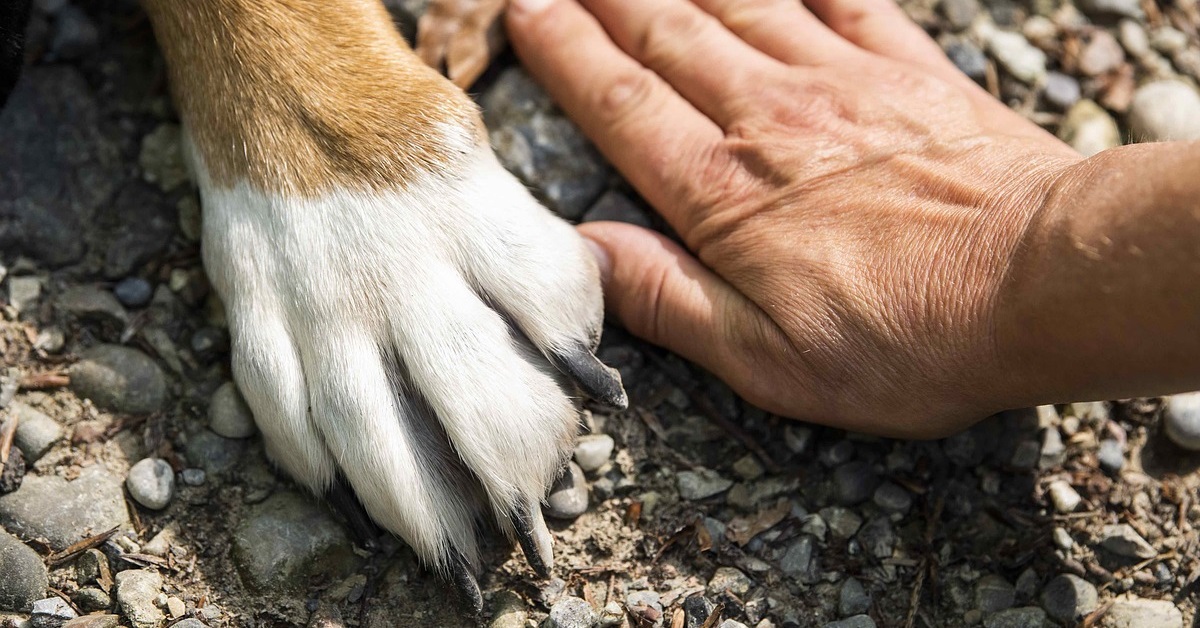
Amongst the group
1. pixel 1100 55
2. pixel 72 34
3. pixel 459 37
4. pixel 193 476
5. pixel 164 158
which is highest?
pixel 72 34

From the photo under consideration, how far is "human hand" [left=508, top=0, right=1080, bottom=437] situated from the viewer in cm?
172

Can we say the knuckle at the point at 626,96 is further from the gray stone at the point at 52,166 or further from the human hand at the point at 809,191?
the gray stone at the point at 52,166

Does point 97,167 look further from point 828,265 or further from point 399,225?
point 828,265

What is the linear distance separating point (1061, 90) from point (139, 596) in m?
2.48

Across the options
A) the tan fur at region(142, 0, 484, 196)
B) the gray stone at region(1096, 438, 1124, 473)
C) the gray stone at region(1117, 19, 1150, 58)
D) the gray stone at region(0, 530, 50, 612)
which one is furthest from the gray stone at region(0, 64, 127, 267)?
the gray stone at region(1117, 19, 1150, 58)

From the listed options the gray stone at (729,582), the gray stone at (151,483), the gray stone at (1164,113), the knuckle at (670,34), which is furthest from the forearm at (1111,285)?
the gray stone at (151,483)

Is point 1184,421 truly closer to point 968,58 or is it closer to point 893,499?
point 893,499

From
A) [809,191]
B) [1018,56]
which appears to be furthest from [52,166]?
[1018,56]

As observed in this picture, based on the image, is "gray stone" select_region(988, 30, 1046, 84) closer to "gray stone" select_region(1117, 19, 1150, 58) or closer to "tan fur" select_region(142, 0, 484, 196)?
"gray stone" select_region(1117, 19, 1150, 58)

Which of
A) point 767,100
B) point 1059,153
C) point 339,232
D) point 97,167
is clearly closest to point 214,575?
point 339,232

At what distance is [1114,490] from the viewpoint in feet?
6.66

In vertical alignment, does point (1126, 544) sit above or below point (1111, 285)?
below

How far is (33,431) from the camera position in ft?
6.16

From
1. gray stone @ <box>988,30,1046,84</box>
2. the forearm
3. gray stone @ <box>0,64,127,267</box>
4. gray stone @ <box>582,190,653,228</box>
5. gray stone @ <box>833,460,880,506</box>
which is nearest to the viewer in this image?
the forearm
